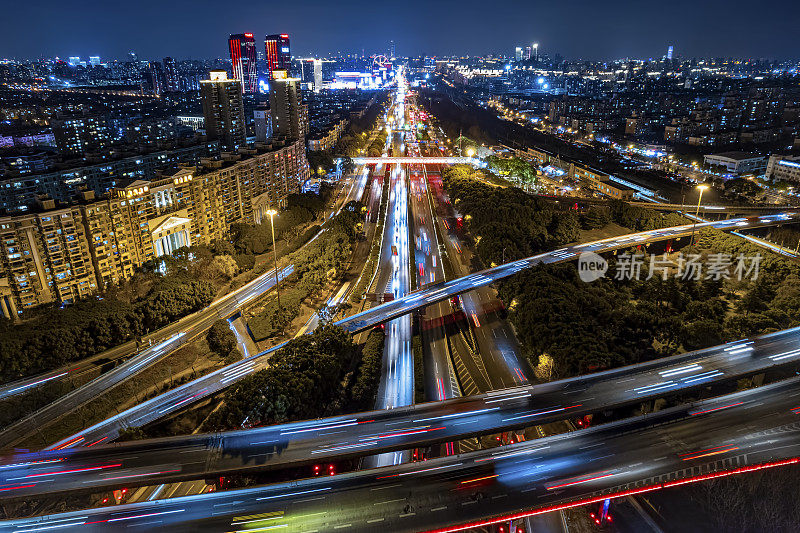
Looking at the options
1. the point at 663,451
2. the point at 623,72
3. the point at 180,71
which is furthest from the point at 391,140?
the point at 623,72

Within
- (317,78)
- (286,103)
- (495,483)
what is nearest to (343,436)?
(495,483)

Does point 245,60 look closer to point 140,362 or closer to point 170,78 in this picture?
point 170,78

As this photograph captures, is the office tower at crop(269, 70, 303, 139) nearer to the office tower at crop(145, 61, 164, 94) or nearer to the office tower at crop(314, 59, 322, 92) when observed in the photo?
the office tower at crop(145, 61, 164, 94)

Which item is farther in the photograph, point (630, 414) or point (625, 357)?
point (625, 357)

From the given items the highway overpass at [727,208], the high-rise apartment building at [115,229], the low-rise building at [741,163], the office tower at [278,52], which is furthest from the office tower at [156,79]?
the low-rise building at [741,163]

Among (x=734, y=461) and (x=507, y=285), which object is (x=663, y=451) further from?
(x=507, y=285)

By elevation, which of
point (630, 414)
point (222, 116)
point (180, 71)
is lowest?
point (630, 414)
